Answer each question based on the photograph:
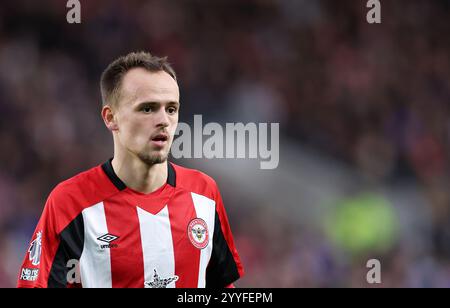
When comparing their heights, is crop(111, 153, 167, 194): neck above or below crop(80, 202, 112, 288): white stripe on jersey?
above

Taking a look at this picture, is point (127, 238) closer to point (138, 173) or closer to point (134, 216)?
point (134, 216)

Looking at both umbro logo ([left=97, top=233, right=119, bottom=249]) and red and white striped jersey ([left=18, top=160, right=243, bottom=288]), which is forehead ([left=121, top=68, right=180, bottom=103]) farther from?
umbro logo ([left=97, top=233, right=119, bottom=249])

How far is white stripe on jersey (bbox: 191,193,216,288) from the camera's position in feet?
10.2

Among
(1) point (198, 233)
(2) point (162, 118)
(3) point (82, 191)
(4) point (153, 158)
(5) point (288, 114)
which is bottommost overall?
(1) point (198, 233)

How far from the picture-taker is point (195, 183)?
3.33 metres

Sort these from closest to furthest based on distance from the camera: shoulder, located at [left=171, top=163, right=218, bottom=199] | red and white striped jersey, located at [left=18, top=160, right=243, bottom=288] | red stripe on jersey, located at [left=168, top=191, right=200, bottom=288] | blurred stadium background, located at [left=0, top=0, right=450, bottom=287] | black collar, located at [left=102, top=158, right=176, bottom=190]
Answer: red and white striped jersey, located at [left=18, top=160, right=243, bottom=288] < red stripe on jersey, located at [left=168, top=191, right=200, bottom=288] < black collar, located at [left=102, top=158, right=176, bottom=190] < shoulder, located at [left=171, top=163, right=218, bottom=199] < blurred stadium background, located at [left=0, top=0, right=450, bottom=287]

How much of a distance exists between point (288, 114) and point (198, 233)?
5227 mm

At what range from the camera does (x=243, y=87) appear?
8.23 metres

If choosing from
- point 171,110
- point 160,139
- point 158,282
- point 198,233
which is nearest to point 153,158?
point 160,139

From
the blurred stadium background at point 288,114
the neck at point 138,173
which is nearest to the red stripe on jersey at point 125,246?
the neck at point 138,173

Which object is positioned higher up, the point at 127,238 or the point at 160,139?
the point at 160,139

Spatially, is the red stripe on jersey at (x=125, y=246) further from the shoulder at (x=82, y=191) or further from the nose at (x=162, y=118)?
the nose at (x=162, y=118)

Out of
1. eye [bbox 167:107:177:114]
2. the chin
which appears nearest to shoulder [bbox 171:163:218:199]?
the chin
